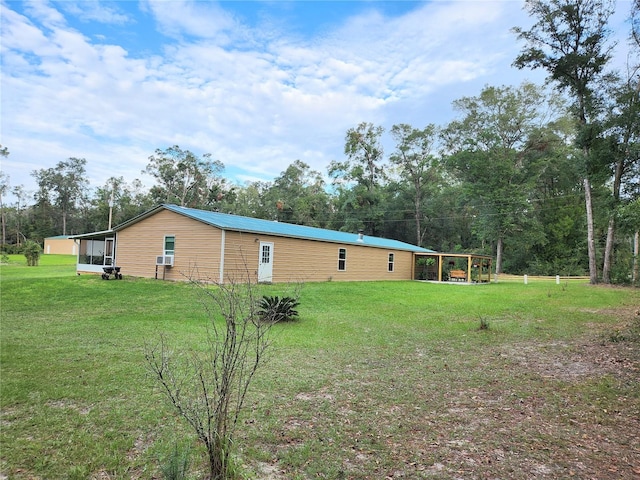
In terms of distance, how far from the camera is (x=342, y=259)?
20.2 metres

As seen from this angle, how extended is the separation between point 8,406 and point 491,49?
1584cm

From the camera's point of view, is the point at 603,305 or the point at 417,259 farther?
the point at 417,259

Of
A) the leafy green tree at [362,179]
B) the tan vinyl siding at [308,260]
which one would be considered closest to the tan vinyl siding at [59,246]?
the leafy green tree at [362,179]

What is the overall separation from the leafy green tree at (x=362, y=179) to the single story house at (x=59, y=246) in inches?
1299

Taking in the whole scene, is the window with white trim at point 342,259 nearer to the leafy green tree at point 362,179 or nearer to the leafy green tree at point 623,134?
the leafy green tree at point 623,134

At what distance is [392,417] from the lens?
3381 millimetres

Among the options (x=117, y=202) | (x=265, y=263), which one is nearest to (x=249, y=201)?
(x=117, y=202)

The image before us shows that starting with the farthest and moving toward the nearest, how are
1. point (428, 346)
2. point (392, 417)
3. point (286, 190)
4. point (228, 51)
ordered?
point (286, 190) < point (228, 51) < point (428, 346) < point (392, 417)

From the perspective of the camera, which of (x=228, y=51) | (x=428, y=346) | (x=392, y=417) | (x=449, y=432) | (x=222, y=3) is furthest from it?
(x=228, y=51)

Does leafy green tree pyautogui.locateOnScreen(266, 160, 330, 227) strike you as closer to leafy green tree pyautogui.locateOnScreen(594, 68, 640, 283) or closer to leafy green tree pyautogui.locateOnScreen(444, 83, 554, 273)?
leafy green tree pyautogui.locateOnScreen(444, 83, 554, 273)

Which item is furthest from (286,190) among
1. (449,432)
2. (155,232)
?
(449,432)

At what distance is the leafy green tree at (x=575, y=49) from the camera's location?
1661 centimetres

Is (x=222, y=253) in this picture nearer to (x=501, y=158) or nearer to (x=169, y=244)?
(x=169, y=244)

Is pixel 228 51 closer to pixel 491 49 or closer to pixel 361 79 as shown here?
pixel 361 79
